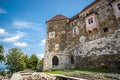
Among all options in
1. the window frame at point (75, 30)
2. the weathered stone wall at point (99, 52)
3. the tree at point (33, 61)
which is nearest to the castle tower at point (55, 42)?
the window frame at point (75, 30)

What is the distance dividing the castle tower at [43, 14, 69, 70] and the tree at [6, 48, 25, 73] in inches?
670

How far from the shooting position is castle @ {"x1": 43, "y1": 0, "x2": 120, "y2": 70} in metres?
14.8

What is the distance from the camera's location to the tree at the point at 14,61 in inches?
1439

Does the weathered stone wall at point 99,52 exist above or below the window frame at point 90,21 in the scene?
below

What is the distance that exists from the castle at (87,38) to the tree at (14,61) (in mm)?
17918

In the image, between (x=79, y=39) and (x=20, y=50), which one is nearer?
(x=79, y=39)

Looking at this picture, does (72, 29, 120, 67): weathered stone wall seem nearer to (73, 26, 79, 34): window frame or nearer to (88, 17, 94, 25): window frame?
(73, 26, 79, 34): window frame

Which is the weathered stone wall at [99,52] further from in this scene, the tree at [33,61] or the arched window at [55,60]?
the tree at [33,61]

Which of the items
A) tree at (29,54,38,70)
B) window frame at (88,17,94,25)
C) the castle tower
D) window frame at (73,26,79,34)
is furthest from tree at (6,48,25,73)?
window frame at (88,17,94,25)

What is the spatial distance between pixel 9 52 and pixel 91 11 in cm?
3379

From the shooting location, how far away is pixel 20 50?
40.7 m

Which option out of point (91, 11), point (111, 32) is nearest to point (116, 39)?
point (111, 32)

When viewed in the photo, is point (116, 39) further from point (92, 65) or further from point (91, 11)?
point (91, 11)

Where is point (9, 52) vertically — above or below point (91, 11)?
below
